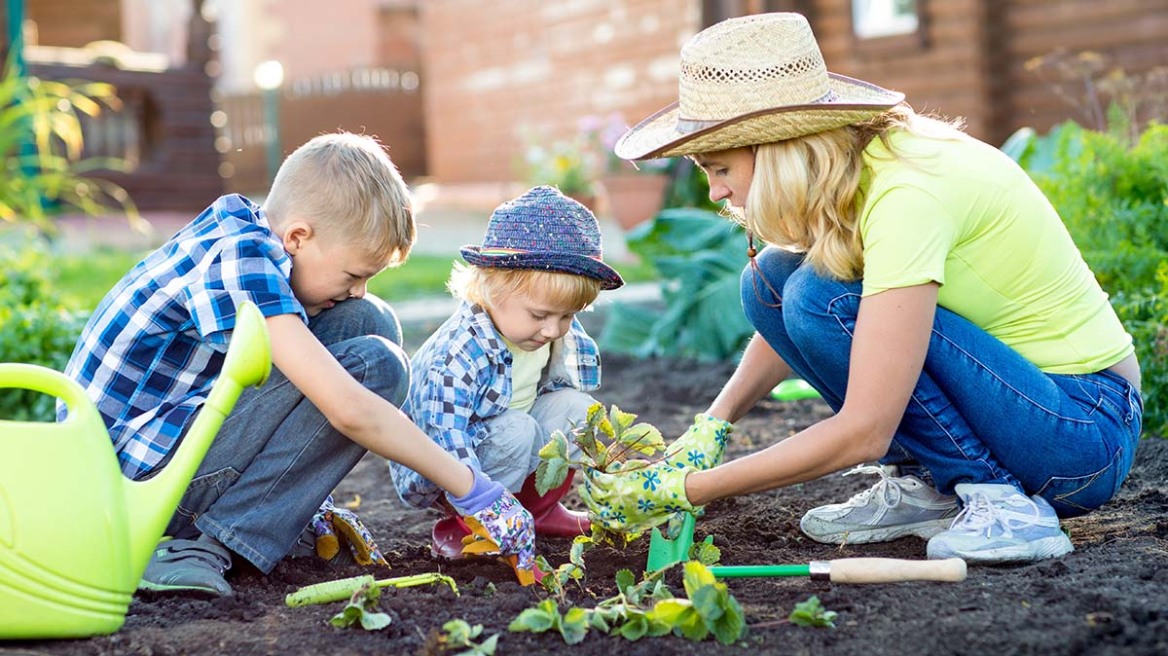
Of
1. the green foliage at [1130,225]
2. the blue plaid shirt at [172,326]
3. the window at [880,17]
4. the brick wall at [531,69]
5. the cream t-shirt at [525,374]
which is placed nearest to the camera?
the blue plaid shirt at [172,326]

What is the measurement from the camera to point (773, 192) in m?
2.17

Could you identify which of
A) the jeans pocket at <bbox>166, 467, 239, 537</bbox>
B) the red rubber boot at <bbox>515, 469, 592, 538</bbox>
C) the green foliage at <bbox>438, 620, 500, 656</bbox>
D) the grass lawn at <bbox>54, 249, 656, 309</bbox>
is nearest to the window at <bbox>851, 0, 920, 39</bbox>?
the grass lawn at <bbox>54, 249, 656, 309</bbox>

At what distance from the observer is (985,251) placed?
2250mm

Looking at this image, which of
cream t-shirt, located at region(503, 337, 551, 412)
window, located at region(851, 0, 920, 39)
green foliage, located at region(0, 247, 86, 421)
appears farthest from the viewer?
window, located at region(851, 0, 920, 39)

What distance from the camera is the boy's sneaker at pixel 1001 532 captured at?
221cm

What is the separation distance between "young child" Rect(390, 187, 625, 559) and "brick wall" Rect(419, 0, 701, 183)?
6.97 meters

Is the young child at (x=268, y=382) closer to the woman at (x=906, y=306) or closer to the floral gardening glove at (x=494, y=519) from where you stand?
the floral gardening glove at (x=494, y=519)

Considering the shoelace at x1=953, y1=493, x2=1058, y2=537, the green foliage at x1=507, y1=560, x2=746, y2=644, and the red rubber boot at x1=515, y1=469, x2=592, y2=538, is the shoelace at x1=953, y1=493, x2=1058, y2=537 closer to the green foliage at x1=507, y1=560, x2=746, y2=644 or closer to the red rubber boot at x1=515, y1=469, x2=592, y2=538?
the green foliage at x1=507, y1=560, x2=746, y2=644

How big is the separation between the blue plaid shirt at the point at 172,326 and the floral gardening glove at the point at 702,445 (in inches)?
27.6

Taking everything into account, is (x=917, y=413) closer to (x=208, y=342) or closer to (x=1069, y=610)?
(x=1069, y=610)

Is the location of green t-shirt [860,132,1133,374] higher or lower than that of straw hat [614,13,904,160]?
lower

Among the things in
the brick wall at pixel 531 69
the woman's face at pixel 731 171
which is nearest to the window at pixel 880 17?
the brick wall at pixel 531 69

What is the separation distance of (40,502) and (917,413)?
1472mm

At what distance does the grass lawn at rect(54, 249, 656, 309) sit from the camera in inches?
251
